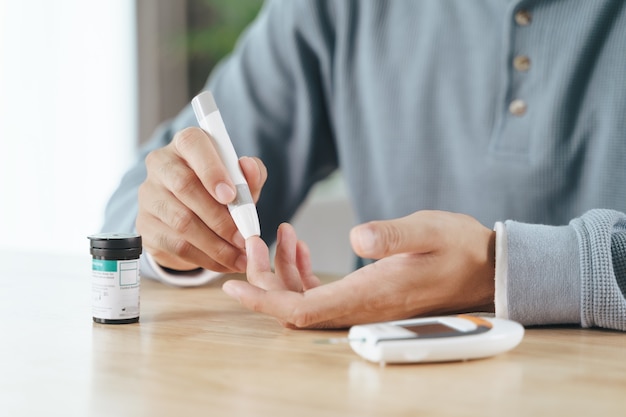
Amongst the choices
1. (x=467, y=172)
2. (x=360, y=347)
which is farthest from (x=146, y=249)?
(x=467, y=172)

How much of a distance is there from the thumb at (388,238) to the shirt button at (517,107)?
1.98 ft

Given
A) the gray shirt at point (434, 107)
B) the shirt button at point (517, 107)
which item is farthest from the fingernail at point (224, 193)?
the shirt button at point (517, 107)

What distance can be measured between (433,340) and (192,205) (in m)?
0.39

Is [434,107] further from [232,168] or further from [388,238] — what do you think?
[388,238]

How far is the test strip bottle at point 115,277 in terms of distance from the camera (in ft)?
2.80

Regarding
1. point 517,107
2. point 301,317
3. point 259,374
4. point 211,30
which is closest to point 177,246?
point 301,317

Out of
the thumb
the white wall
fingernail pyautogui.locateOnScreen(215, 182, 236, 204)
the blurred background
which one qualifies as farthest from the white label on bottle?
the white wall

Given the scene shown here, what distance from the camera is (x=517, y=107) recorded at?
132 cm

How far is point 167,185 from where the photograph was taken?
0.98 m

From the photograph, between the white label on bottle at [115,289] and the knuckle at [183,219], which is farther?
the knuckle at [183,219]

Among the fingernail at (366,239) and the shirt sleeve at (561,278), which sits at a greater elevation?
the fingernail at (366,239)

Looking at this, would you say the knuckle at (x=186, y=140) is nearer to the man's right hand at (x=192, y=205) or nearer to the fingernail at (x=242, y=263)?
the man's right hand at (x=192, y=205)

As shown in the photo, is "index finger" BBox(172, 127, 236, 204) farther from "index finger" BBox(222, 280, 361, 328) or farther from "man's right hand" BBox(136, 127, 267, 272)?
"index finger" BBox(222, 280, 361, 328)

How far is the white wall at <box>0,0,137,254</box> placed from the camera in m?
2.88
